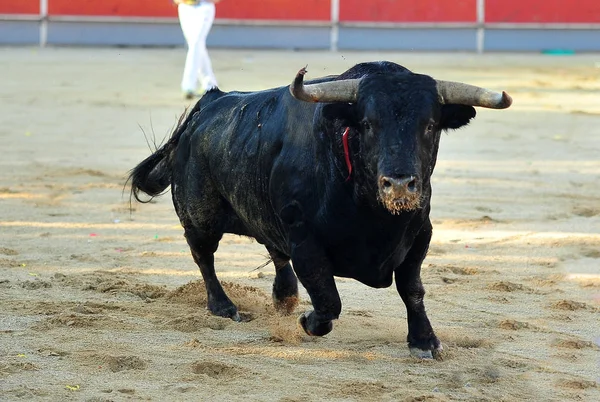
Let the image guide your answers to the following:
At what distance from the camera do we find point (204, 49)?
1228 cm

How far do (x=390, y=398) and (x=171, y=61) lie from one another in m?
12.4

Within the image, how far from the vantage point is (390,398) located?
11.9ft

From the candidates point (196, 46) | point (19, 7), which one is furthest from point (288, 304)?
point (19, 7)

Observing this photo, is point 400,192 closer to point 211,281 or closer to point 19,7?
point 211,281

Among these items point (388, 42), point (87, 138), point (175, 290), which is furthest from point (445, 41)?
point (175, 290)

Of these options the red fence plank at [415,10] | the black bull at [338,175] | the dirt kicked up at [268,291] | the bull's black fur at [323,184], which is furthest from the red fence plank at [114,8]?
the black bull at [338,175]

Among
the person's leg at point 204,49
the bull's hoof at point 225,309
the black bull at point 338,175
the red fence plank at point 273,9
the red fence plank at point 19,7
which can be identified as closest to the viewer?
the black bull at point 338,175

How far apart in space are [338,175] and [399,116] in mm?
368

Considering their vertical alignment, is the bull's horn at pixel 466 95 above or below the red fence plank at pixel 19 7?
above

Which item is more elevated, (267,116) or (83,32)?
(267,116)

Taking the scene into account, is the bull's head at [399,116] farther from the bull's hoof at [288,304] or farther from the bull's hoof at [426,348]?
the bull's hoof at [288,304]

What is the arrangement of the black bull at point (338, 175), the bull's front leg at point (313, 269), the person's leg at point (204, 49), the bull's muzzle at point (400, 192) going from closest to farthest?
the bull's muzzle at point (400, 192) → the black bull at point (338, 175) → the bull's front leg at point (313, 269) → the person's leg at point (204, 49)

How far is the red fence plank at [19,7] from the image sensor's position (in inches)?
679

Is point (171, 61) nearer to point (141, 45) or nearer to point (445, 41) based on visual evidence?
point (141, 45)
